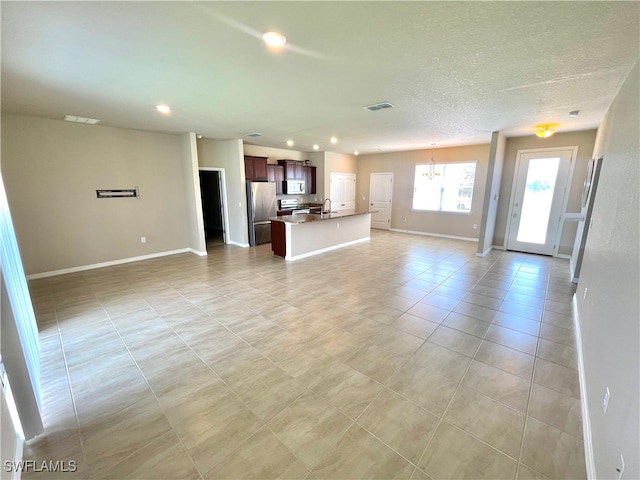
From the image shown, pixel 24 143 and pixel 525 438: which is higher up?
pixel 24 143

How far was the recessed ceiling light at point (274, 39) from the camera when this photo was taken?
188 cm

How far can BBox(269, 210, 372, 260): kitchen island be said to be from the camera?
5591 mm

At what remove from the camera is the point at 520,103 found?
3.48 metres

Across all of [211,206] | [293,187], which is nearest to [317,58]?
[293,187]

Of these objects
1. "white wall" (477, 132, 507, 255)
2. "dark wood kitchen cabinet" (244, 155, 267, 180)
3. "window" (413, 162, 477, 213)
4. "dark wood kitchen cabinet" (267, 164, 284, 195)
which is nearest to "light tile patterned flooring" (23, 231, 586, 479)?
"white wall" (477, 132, 507, 255)

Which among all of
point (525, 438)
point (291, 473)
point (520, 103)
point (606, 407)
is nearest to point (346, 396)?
point (291, 473)

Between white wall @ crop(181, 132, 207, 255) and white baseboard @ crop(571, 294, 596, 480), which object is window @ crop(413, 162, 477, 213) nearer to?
white baseboard @ crop(571, 294, 596, 480)

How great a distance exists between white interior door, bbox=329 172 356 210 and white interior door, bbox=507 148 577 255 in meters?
5.16

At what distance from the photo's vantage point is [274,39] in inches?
76.2

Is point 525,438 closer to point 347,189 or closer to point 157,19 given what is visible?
point 157,19

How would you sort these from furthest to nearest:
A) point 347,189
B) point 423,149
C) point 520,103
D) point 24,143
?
point 347,189
point 423,149
point 24,143
point 520,103

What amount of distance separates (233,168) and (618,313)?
6.81 meters

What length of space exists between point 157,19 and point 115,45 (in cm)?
61

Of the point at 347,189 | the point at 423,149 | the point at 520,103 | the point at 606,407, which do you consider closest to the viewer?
the point at 606,407
